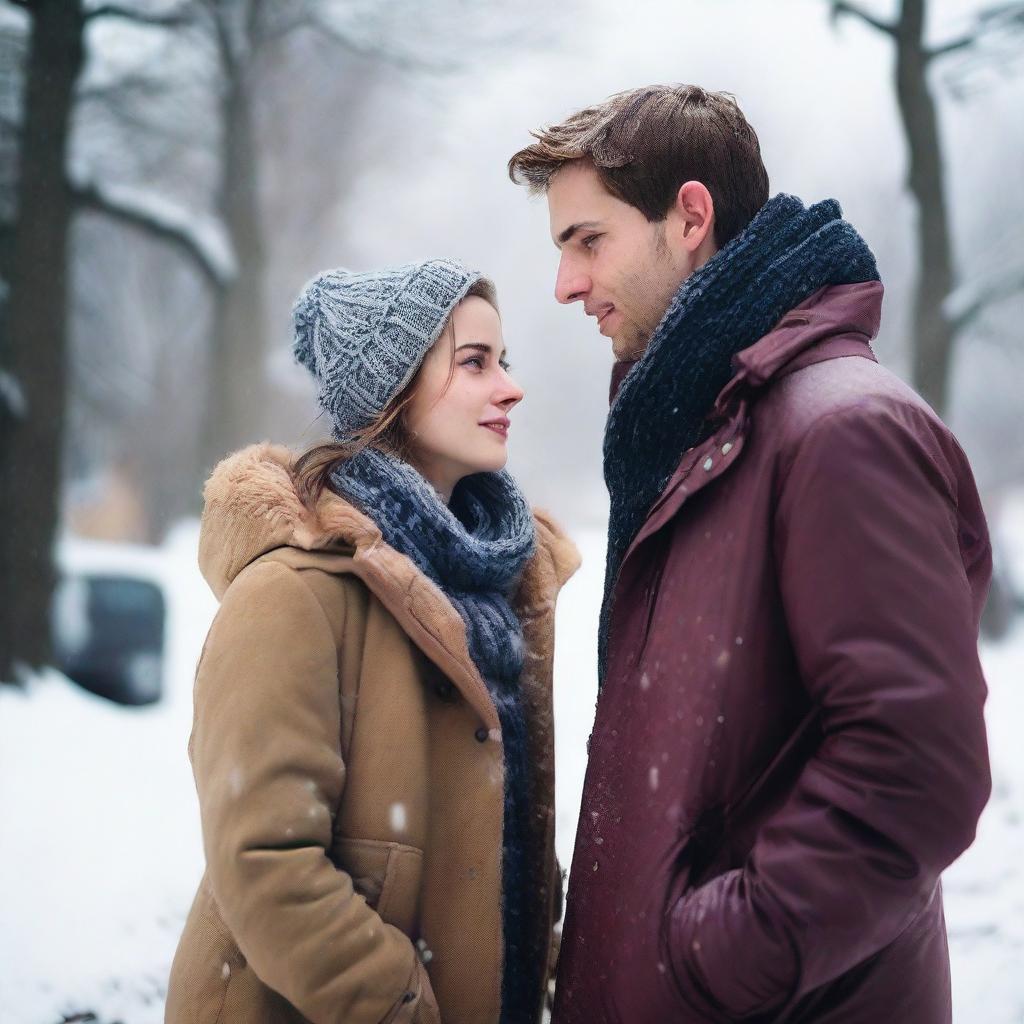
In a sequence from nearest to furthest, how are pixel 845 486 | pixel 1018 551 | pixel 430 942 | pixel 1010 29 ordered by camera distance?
1. pixel 845 486
2. pixel 430 942
3. pixel 1010 29
4. pixel 1018 551

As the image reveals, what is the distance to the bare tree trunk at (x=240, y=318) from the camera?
7848 mm

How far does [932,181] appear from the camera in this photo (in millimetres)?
6148

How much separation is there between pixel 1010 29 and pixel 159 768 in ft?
21.0

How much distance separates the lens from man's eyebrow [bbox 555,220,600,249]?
188 centimetres

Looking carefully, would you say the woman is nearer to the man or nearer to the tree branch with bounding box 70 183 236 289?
the man

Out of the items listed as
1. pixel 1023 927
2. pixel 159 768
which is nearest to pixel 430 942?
pixel 1023 927

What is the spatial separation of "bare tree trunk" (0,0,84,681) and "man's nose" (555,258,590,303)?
188 inches

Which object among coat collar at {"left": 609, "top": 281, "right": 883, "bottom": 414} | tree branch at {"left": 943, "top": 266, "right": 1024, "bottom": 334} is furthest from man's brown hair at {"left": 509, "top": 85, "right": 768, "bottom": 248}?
tree branch at {"left": 943, "top": 266, "right": 1024, "bottom": 334}

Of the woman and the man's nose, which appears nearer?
the woman

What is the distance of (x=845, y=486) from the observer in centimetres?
140

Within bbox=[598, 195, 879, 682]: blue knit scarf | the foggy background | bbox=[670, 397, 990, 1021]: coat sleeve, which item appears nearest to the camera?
bbox=[670, 397, 990, 1021]: coat sleeve

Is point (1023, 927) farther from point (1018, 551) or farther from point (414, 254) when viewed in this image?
point (414, 254)

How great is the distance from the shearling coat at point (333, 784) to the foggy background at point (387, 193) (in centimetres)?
270

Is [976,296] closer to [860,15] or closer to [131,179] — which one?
[860,15]
